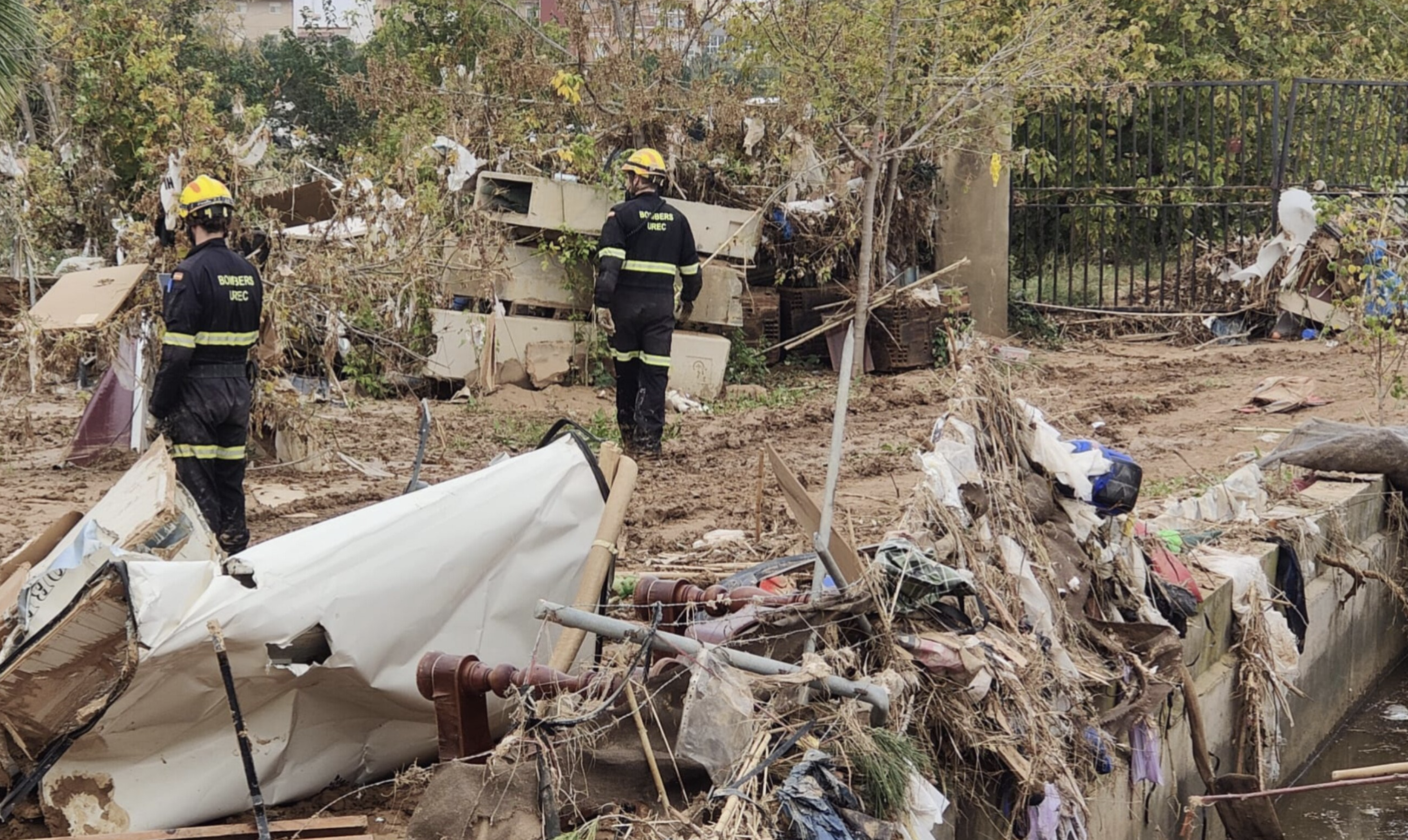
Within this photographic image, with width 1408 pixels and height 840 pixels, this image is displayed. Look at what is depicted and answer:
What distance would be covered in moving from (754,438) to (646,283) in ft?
4.98

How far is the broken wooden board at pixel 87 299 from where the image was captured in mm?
7691

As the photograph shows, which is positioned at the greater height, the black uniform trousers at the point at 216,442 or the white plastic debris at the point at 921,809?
the black uniform trousers at the point at 216,442

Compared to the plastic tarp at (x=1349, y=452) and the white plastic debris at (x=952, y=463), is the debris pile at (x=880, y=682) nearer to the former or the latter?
the white plastic debris at (x=952, y=463)

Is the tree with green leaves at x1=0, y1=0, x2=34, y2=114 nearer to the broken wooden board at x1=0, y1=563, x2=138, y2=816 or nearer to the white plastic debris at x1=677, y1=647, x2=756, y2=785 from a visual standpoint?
the broken wooden board at x1=0, y1=563, x2=138, y2=816

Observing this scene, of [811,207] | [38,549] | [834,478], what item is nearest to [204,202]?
[38,549]

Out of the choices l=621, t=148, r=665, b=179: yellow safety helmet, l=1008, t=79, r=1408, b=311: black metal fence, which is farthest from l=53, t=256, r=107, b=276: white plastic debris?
l=1008, t=79, r=1408, b=311: black metal fence

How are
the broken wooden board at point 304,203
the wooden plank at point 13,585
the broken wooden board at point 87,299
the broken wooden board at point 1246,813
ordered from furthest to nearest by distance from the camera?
the broken wooden board at point 304,203, the broken wooden board at point 87,299, the broken wooden board at point 1246,813, the wooden plank at point 13,585

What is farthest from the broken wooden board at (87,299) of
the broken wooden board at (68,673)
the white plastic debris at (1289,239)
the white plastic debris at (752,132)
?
the white plastic debris at (1289,239)

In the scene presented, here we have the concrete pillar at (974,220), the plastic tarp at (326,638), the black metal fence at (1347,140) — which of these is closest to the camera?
the plastic tarp at (326,638)

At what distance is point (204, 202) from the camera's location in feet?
20.6

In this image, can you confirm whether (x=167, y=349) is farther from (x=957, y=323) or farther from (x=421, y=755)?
(x=957, y=323)

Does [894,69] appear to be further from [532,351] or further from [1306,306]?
[1306,306]

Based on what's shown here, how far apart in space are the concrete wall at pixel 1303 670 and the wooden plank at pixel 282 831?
5.64 ft

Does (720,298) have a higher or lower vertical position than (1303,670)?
higher
